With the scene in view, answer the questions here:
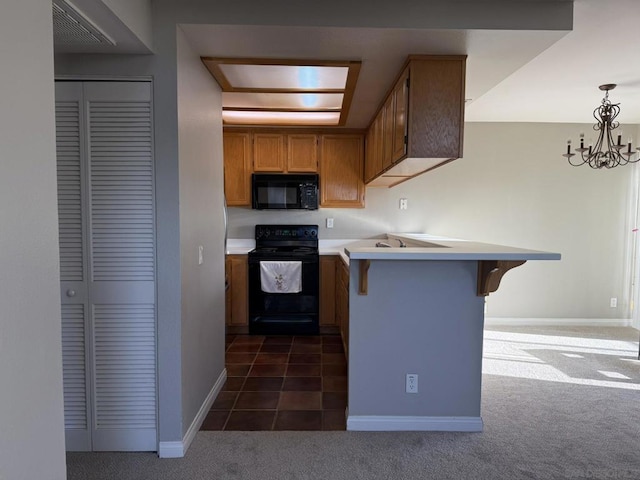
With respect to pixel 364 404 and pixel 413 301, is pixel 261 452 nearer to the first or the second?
pixel 364 404

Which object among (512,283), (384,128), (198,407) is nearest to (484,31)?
(384,128)

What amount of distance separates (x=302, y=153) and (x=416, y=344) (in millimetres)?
2547

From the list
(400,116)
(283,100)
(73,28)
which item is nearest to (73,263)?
(73,28)

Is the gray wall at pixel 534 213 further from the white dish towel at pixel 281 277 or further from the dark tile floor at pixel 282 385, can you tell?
the dark tile floor at pixel 282 385

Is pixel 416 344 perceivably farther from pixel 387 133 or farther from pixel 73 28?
pixel 73 28

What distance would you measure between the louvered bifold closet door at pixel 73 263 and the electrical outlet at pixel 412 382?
1711 mm

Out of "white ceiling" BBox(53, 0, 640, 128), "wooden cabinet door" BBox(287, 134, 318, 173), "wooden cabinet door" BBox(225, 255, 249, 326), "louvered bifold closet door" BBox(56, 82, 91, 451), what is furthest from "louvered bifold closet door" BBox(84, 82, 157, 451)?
"wooden cabinet door" BBox(287, 134, 318, 173)

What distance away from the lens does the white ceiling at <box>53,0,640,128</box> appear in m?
1.81

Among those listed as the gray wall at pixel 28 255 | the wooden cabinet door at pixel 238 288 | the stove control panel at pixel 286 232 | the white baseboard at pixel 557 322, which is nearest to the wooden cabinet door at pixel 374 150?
the stove control panel at pixel 286 232

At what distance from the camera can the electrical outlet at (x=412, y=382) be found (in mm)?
2090

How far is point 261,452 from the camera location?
1.91 meters

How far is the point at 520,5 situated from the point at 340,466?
2403mm

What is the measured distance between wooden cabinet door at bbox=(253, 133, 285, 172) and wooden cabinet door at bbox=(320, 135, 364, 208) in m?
0.45

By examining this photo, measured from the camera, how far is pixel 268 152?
3947 millimetres
